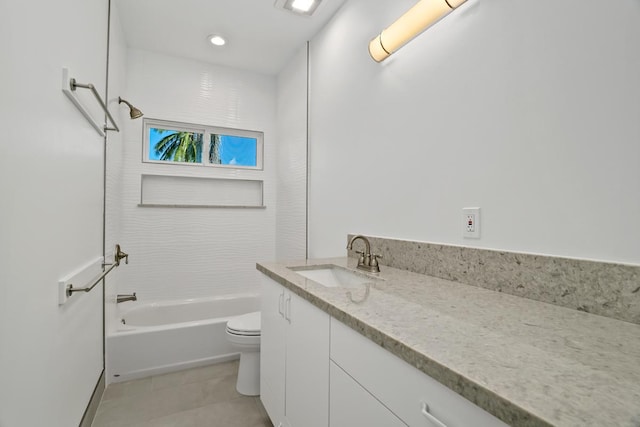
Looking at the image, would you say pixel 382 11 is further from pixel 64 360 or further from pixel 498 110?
pixel 64 360

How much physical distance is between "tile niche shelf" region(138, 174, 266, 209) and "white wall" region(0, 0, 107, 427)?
4.37 feet

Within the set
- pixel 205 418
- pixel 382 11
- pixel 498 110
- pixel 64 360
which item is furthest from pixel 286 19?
pixel 205 418

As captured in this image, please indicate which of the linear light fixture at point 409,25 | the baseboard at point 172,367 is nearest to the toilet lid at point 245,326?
the baseboard at point 172,367

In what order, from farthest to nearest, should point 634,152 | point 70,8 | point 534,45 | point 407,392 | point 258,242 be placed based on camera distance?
1. point 258,242
2. point 70,8
3. point 534,45
4. point 634,152
5. point 407,392

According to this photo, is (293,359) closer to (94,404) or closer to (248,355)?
(248,355)

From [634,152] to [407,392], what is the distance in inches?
32.4

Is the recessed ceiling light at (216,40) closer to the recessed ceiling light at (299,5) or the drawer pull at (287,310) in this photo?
the recessed ceiling light at (299,5)

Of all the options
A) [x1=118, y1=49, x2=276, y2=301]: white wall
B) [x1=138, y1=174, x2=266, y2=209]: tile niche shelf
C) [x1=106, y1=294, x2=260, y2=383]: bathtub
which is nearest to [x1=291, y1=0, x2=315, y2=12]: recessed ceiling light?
[x1=118, y1=49, x2=276, y2=301]: white wall

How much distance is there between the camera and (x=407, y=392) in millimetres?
632

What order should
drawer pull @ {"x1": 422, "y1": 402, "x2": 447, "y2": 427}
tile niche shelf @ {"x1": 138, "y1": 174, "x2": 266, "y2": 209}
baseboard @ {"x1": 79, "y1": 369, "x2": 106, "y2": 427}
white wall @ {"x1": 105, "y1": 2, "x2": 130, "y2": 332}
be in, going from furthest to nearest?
tile niche shelf @ {"x1": 138, "y1": 174, "x2": 266, "y2": 209}
white wall @ {"x1": 105, "y1": 2, "x2": 130, "y2": 332}
baseboard @ {"x1": 79, "y1": 369, "x2": 106, "y2": 427}
drawer pull @ {"x1": 422, "y1": 402, "x2": 447, "y2": 427}

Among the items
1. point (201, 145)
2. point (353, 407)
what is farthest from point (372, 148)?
point (201, 145)

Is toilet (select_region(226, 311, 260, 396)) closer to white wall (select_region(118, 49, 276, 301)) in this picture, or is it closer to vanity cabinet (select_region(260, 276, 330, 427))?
vanity cabinet (select_region(260, 276, 330, 427))

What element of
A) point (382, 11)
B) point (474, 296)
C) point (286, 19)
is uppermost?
point (286, 19)

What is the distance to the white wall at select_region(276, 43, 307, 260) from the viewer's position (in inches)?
105
